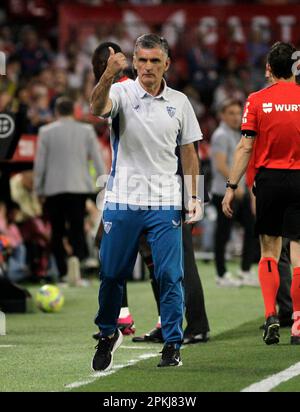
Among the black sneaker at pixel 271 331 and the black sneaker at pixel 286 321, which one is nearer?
the black sneaker at pixel 271 331

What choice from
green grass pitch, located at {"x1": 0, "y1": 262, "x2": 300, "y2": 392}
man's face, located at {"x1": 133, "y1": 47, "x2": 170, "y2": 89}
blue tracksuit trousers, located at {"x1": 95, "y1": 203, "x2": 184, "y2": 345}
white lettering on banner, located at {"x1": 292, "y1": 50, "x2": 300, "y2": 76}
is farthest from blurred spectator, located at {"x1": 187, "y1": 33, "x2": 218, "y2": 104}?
blue tracksuit trousers, located at {"x1": 95, "y1": 203, "x2": 184, "y2": 345}

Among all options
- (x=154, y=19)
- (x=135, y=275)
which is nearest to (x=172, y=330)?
(x=135, y=275)

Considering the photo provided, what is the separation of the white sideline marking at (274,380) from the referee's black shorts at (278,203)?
55.1 inches

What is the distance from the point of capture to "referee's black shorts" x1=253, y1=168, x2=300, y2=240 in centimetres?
852

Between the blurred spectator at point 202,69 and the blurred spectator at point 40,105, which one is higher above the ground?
the blurred spectator at point 202,69

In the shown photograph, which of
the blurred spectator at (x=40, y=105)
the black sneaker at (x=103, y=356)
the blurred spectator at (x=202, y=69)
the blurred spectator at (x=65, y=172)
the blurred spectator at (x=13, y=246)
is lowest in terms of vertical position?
→ the blurred spectator at (x=13, y=246)

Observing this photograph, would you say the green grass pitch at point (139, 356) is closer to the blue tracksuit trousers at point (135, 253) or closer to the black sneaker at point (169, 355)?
the black sneaker at point (169, 355)

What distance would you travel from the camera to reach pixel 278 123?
852 cm

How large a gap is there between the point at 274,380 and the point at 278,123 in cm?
231

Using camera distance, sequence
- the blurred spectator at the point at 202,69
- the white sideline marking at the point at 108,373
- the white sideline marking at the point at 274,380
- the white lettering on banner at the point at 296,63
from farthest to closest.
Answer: the blurred spectator at the point at 202,69 < the white lettering on banner at the point at 296,63 < the white sideline marking at the point at 108,373 < the white sideline marking at the point at 274,380

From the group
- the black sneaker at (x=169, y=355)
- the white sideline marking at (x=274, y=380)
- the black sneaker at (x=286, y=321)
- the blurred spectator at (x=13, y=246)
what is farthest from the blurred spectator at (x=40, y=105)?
the white sideline marking at (x=274, y=380)

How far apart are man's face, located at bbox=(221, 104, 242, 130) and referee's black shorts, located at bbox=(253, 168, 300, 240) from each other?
487cm

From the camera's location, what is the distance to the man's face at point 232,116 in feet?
44.2
